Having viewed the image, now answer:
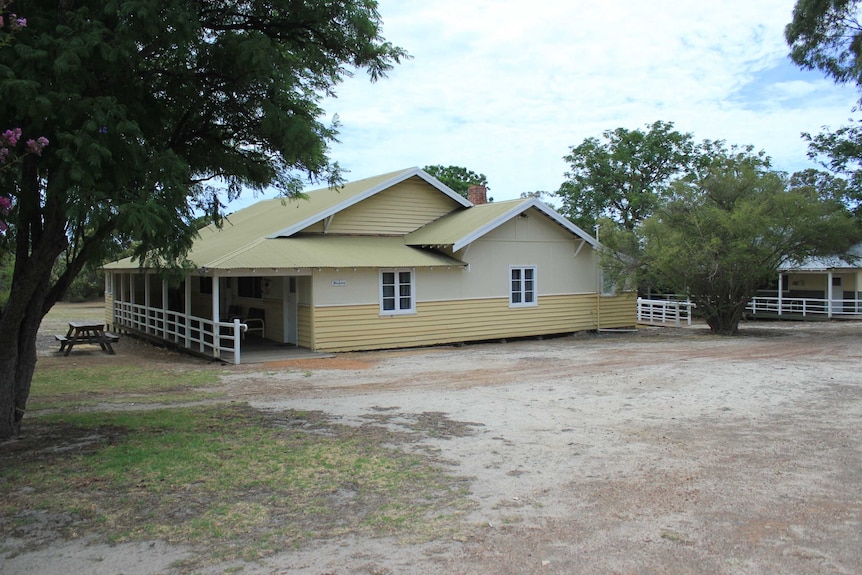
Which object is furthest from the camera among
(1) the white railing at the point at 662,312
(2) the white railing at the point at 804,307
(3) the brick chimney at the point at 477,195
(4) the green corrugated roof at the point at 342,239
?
(2) the white railing at the point at 804,307

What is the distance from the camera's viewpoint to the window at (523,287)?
882 inches

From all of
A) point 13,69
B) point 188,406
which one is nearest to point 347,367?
point 188,406

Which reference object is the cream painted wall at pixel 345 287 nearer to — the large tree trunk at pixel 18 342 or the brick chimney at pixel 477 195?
the brick chimney at pixel 477 195

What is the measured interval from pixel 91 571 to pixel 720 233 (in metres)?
21.4

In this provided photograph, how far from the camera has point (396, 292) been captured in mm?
19734

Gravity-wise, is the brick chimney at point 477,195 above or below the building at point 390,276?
above

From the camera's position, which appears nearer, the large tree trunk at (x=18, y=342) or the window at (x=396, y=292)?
the large tree trunk at (x=18, y=342)

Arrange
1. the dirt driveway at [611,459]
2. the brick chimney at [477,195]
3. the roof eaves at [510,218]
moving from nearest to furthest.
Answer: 1. the dirt driveway at [611,459]
2. the roof eaves at [510,218]
3. the brick chimney at [477,195]

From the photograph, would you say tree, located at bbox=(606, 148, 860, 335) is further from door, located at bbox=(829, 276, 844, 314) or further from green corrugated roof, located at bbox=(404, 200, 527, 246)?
door, located at bbox=(829, 276, 844, 314)

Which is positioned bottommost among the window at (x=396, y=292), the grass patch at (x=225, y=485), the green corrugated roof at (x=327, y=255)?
the grass patch at (x=225, y=485)

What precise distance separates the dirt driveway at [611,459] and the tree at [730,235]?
19.9 feet

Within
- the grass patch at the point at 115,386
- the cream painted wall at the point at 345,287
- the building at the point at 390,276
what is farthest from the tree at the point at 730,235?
the grass patch at the point at 115,386

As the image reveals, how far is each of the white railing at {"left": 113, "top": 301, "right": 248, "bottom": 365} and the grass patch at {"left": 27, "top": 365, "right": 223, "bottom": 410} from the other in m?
1.78

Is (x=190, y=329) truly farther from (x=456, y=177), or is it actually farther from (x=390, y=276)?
(x=456, y=177)
